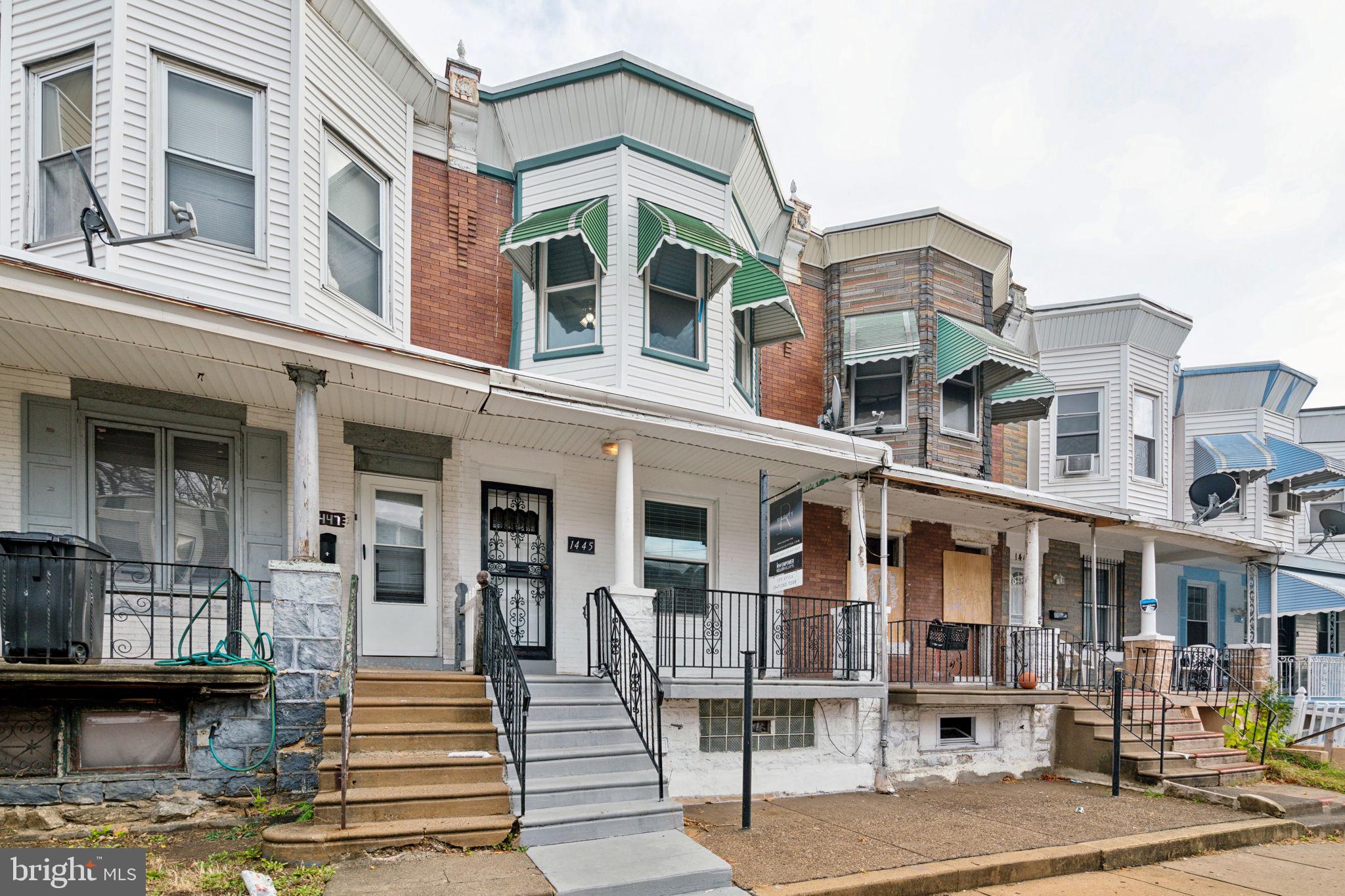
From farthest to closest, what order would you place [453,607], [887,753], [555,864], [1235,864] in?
1. [887,753]
2. [453,607]
3. [1235,864]
4. [555,864]

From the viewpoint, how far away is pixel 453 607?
9.11m

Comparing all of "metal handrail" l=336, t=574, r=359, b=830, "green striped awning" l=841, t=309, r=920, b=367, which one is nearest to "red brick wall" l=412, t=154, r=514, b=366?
"metal handrail" l=336, t=574, r=359, b=830

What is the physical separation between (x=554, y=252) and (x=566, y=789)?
A: 20.6 feet

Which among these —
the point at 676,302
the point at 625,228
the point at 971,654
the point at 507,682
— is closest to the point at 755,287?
the point at 676,302

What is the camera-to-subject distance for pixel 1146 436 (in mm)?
16281

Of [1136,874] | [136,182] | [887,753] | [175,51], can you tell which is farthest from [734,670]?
[175,51]

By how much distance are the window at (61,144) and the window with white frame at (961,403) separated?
443 inches

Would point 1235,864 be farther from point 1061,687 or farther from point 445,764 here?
point 445,764

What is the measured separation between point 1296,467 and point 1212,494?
7.41 ft

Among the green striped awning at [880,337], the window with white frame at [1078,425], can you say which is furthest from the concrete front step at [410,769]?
the window with white frame at [1078,425]

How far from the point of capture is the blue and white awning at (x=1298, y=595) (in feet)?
53.5

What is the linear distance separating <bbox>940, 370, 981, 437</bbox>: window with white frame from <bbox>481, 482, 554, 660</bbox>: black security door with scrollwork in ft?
22.6

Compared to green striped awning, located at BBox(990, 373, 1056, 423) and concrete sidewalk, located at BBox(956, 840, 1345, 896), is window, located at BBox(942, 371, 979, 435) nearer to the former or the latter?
green striped awning, located at BBox(990, 373, 1056, 423)

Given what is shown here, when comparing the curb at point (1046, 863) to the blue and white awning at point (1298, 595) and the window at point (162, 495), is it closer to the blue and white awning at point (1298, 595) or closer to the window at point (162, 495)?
the window at point (162, 495)
